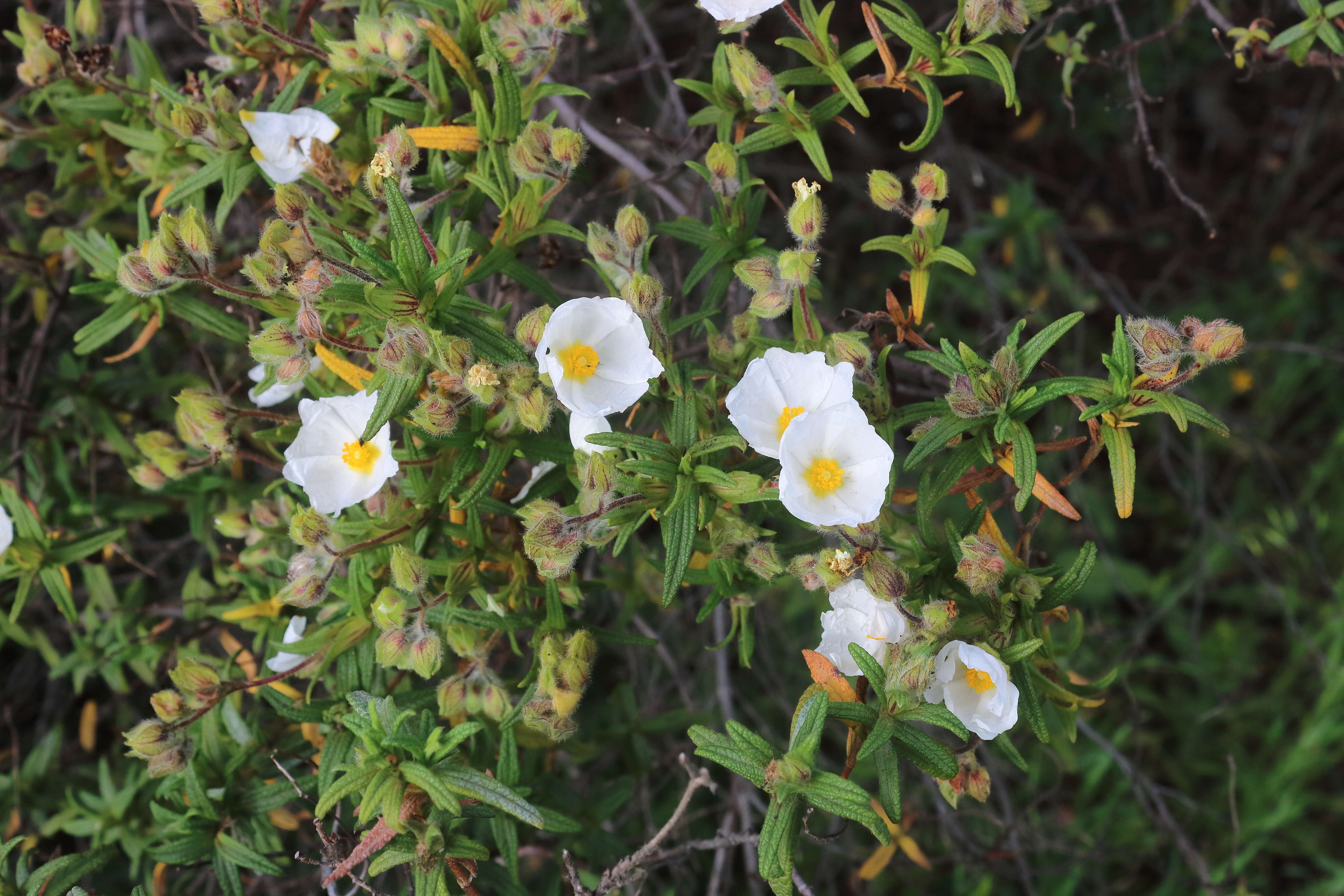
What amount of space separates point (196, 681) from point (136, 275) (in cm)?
86

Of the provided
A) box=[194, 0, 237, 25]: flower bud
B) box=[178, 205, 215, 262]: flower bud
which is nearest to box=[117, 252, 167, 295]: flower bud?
box=[178, 205, 215, 262]: flower bud

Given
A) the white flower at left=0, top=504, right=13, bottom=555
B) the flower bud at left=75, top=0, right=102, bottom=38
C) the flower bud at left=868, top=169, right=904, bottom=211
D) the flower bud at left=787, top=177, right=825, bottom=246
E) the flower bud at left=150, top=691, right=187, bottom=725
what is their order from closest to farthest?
the flower bud at left=787, top=177, right=825, bottom=246
the flower bud at left=868, top=169, right=904, bottom=211
the flower bud at left=150, top=691, right=187, bottom=725
the white flower at left=0, top=504, right=13, bottom=555
the flower bud at left=75, top=0, right=102, bottom=38

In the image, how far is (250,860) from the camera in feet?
6.70

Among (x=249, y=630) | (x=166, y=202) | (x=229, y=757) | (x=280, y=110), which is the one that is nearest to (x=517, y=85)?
(x=280, y=110)

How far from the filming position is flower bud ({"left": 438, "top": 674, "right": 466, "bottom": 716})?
1.93m

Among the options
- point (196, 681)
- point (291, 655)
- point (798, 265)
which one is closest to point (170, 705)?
point (196, 681)

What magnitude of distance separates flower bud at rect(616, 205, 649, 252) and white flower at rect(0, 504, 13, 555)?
1592 millimetres

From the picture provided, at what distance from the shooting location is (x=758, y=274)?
1.83m

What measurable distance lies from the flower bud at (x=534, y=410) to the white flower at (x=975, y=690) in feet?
2.63

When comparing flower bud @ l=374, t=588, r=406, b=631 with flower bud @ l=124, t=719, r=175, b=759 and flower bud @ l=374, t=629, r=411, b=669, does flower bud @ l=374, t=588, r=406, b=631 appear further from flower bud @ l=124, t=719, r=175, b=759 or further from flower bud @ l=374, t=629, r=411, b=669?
flower bud @ l=124, t=719, r=175, b=759

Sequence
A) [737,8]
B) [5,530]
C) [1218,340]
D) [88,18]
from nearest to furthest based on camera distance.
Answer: [1218,340] < [737,8] < [5,530] < [88,18]

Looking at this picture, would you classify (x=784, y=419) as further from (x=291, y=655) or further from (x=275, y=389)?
(x=291, y=655)

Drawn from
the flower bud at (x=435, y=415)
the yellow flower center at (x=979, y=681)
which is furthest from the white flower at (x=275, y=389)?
the yellow flower center at (x=979, y=681)

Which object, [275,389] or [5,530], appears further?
[5,530]
